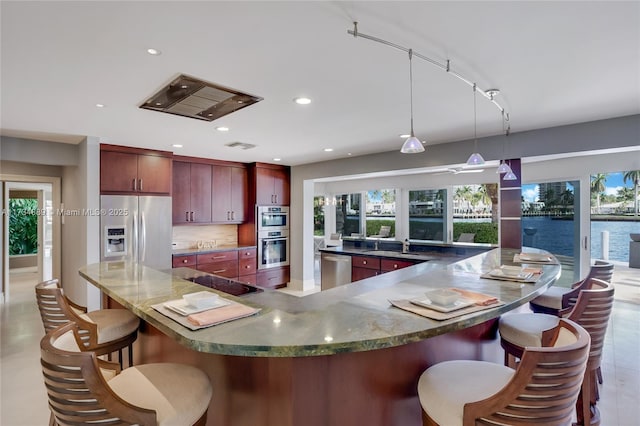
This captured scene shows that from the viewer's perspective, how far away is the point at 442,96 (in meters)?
2.71

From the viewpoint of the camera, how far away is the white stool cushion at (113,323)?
6.78ft

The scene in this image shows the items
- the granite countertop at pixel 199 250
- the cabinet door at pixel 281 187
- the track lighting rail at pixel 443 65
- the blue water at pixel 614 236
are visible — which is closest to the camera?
the track lighting rail at pixel 443 65

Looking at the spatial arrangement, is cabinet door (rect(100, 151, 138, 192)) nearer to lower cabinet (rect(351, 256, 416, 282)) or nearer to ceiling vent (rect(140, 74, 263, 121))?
ceiling vent (rect(140, 74, 263, 121))

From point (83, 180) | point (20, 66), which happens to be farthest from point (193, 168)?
point (20, 66)

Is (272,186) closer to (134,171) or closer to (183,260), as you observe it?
(183,260)

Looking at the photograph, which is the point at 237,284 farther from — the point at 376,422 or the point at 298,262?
the point at 298,262

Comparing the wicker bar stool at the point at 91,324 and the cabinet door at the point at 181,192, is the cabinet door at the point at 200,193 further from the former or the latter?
the wicker bar stool at the point at 91,324

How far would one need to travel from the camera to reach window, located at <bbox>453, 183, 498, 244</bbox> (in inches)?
241

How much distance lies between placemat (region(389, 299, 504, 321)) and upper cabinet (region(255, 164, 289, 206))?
485 cm

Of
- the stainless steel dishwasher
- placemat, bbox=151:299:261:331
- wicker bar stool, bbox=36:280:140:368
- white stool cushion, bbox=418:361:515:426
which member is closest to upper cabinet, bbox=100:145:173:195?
wicker bar stool, bbox=36:280:140:368

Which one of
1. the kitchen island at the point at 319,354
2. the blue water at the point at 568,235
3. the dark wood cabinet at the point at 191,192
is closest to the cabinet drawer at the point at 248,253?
the dark wood cabinet at the point at 191,192

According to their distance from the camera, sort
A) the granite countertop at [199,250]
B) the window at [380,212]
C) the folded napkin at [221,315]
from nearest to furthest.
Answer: the folded napkin at [221,315]
the granite countertop at [199,250]
the window at [380,212]

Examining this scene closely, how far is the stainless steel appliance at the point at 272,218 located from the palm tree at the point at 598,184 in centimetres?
512

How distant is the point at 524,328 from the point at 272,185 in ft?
16.6
